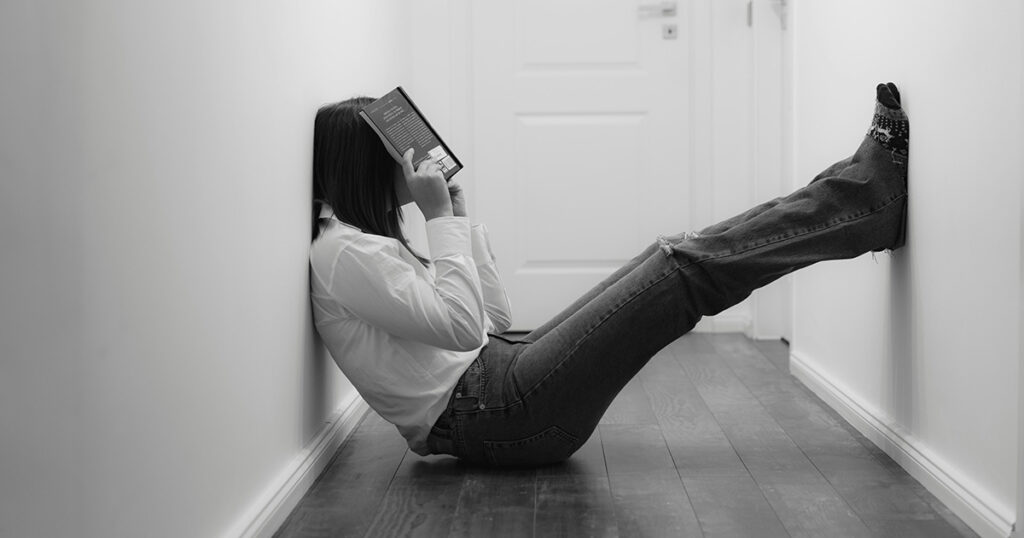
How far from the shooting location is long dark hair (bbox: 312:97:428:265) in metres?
1.62

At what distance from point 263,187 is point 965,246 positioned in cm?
100

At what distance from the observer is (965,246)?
1.43 m

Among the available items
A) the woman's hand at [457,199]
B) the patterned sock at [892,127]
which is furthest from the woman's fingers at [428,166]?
the patterned sock at [892,127]

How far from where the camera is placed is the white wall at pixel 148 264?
2.41ft

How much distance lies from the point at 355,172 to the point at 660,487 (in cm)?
71

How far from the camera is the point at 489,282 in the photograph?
1875mm

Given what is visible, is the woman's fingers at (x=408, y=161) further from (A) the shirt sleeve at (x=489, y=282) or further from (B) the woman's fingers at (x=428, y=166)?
(A) the shirt sleeve at (x=489, y=282)

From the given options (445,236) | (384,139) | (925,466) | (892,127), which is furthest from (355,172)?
(925,466)

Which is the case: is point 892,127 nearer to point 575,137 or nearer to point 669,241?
point 669,241

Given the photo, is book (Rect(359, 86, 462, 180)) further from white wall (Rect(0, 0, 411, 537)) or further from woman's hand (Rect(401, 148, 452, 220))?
white wall (Rect(0, 0, 411, 537))

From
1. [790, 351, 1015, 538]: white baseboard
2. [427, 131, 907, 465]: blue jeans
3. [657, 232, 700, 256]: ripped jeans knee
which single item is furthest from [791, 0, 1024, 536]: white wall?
[657, 232, 700, 256]: ripped jeans knee

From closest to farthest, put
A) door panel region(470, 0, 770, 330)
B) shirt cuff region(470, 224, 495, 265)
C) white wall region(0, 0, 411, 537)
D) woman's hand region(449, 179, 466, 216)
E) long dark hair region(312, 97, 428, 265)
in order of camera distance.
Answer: white wall region(0, 0, 411, 537) < long dark hair region(312, 97, 428, 265) < woman's hand region(449, 179, 466, 216) < shirt cuff region(470, 224, 495, 265) < door panel region(470, 0, 770, 330)

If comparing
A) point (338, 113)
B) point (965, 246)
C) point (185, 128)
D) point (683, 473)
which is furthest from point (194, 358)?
point (965, 246)

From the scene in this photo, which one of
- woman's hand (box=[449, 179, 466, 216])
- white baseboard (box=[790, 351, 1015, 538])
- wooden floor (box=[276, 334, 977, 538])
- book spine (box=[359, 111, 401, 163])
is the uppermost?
book spine (box=[359, 111, 401, 163])
